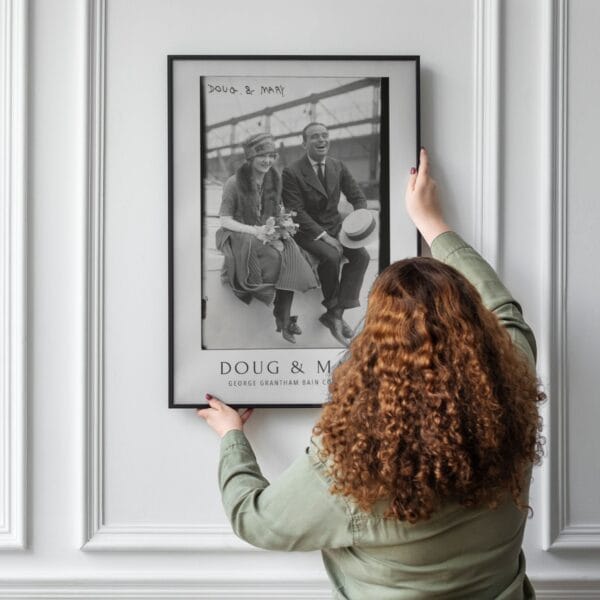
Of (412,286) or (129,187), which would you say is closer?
(412,286)

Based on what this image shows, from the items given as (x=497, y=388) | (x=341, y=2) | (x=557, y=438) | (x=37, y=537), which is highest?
→ (x=341, y=2)

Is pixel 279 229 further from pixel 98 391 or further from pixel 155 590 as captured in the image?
pixel 155 590

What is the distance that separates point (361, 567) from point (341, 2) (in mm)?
1165

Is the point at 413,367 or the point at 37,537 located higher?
the point at 413,367

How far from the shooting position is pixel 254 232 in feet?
4.68

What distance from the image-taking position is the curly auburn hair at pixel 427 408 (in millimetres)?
917

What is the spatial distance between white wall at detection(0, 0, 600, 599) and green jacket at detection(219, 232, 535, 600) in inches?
17.3

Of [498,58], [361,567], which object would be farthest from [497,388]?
[498,58]

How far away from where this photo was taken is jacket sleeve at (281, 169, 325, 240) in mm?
1431

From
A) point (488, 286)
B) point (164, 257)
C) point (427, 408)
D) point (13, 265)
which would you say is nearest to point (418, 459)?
point (427, 408)

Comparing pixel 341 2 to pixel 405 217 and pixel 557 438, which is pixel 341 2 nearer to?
pixel 405 217

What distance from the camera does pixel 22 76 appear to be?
1436 millimetres

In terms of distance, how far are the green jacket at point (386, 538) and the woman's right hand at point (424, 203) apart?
60 cm

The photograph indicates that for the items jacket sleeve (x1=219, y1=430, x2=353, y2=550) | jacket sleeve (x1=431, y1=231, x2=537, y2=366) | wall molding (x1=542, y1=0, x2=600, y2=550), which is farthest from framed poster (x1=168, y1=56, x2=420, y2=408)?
jacket sleeve (x1=219, y1=430, x2=353, y2=550)
